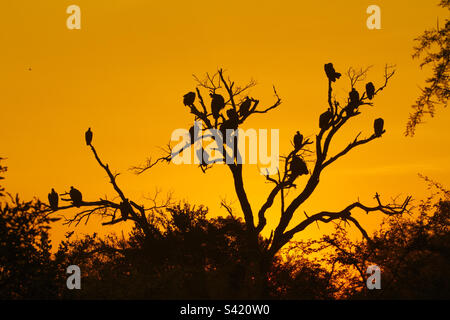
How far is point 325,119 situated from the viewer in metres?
29.9

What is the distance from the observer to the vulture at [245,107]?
2994 cm

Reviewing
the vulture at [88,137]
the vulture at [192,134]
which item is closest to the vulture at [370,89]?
the vulture at [192,134]

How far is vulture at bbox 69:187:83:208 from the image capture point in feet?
101

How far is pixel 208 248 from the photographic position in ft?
112

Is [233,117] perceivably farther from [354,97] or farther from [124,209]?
[124,209]

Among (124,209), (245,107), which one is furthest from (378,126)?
(124,209)

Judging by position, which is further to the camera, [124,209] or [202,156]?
[124,209]

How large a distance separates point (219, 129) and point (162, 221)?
26.5 feet

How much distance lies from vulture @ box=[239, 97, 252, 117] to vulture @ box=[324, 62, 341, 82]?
3367 mm

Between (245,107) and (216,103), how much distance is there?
1253mm

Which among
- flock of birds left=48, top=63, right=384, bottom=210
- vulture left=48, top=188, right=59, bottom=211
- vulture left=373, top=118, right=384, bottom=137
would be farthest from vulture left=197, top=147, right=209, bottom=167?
vulture left=373, top=118, right=384, bottom=137

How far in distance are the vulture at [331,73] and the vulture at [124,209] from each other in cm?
1022
